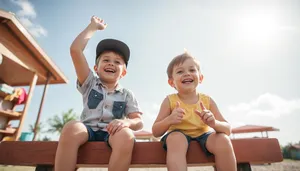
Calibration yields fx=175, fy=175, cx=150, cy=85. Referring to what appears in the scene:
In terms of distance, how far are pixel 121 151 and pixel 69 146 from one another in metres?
0.37

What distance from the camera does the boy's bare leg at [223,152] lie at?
1171 mm

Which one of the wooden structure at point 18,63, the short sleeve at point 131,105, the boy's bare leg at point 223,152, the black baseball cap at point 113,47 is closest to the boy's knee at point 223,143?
the boy's bare leg at point 223,152

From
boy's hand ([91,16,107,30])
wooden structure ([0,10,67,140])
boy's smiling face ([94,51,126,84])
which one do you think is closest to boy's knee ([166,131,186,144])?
boy's smiling face ([94,51,126,84])

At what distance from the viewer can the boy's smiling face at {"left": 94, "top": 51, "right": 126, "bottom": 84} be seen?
187 cm

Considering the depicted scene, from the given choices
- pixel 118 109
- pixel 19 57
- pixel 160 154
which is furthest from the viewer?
pixel 19 57

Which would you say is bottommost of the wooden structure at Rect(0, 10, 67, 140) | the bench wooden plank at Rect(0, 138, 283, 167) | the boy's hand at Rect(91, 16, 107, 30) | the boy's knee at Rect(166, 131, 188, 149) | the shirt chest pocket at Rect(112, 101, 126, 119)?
the bench wooden plank at Rect(0, 138, 283, 167)

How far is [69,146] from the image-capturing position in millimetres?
1211

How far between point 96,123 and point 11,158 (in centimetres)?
68

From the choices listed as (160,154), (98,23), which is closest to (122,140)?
(160,154)

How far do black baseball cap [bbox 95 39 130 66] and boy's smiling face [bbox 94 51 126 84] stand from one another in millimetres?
48

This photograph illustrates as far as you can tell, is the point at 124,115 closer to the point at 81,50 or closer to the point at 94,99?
the point at 94,99

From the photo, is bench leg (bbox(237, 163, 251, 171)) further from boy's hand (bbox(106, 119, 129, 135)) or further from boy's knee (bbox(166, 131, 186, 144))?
boy's hand (bbox(106, 119, 129, 135))

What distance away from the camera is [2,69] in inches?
211

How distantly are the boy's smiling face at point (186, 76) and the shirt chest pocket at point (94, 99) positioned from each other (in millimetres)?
811
